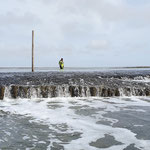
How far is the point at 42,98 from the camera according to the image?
12555 mm

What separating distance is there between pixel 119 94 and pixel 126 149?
8.94 m

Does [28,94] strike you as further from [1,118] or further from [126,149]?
[126,149]

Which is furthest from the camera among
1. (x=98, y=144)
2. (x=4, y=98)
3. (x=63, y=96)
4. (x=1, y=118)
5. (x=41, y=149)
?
(x=63, y=96)

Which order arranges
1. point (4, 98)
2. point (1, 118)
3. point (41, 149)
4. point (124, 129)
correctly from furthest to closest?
point (4, 98) → point (1, 118) → point (124, 129) → point (41, 149)

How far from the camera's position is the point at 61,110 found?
8867 millimetres

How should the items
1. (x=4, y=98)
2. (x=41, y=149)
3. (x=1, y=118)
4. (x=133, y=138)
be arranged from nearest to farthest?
(x=41, y=149)
(x=133, y=138)
(x=1, y=118)
(x=4, y=98)

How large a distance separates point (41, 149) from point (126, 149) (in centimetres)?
174

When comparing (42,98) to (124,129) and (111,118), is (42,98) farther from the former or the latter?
(124,129)

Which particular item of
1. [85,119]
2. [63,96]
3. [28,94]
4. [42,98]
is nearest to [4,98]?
[28,94]

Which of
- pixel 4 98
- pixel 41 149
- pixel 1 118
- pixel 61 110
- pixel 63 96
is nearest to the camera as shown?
pixel 41 149

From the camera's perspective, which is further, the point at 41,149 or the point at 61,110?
the point at 61,110

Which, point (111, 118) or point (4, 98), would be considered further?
point (4, 98)

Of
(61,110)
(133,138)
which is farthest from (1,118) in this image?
(133,138)

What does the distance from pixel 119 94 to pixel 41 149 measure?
9.52 meters
